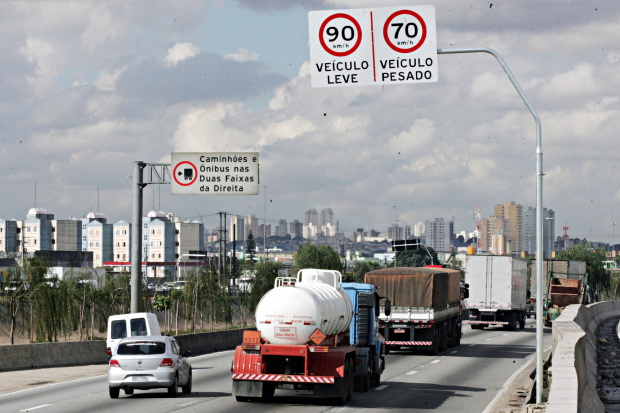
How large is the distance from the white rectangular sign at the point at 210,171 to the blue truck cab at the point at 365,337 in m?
9.01

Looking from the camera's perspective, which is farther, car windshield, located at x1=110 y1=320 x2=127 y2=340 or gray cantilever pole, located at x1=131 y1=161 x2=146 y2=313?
gray cantilever pole, located at x1=131 y1=161 x2=146 y2=313

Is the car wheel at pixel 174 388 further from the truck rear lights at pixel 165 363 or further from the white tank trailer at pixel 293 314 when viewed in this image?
the white tank trailer at pixel 293 314

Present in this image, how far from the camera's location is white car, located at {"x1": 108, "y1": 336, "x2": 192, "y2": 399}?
72.6 ft

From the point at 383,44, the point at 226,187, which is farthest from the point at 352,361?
the point at 226,187

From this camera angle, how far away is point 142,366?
22.2 m

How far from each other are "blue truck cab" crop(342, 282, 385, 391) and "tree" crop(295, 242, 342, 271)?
3418 inches

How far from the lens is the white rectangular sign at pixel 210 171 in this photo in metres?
34.3

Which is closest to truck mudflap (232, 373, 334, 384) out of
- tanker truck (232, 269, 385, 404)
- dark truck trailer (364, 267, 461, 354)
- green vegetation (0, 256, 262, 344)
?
tanker truck (232, 269, 385, 404)

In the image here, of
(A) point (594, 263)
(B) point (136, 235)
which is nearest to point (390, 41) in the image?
(B) point (136, 235)

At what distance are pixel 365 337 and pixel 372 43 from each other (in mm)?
12808

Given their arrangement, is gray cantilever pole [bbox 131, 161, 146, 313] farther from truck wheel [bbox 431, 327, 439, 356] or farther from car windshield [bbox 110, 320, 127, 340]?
truck wheel [bbox 431, 327, 439, 356]

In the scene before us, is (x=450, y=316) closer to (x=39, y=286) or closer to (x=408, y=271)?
(x=408, y=271)

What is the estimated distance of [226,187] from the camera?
113 ft

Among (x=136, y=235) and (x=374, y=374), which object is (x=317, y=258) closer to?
(x=136, y=235)
